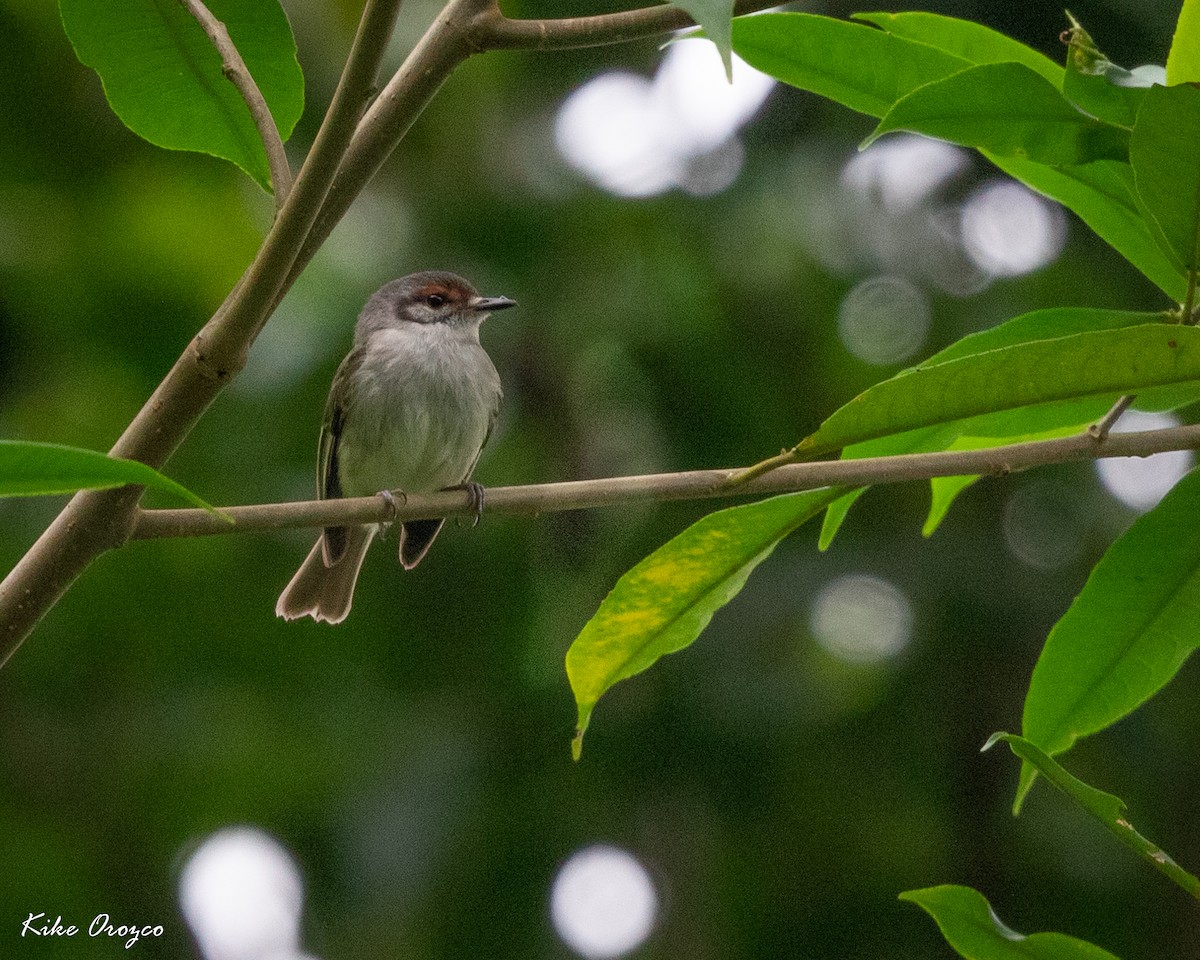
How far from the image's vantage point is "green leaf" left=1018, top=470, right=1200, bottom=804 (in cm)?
219

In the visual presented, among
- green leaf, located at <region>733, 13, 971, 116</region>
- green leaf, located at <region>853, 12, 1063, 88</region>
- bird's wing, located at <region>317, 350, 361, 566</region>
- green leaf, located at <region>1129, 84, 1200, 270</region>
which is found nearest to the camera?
Result: green leaf, located at <region>1129, 84, 1200, 270</region>

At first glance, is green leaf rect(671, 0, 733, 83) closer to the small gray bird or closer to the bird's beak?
the small gray bird

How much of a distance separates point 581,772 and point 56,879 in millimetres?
1729

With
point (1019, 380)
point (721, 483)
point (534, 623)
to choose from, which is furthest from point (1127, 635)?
point (534, 623)

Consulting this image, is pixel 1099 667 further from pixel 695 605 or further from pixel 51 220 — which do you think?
pixel 51 220

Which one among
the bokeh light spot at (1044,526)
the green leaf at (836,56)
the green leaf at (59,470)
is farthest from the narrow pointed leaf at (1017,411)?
the bokeh light spot at (1044,526)

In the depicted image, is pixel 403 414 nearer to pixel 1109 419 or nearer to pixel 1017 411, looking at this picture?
pixel 1017 411

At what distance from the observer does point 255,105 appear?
1784 millimetres

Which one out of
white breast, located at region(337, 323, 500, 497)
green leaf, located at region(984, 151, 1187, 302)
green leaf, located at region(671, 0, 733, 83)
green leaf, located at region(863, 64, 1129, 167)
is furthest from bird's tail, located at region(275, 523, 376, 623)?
green leaf, located at region(671, 0, 733, 83)

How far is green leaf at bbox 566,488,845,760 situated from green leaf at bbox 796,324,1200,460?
8.6 inches

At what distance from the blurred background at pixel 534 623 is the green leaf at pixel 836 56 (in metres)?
2.57

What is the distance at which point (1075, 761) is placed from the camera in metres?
5.03
